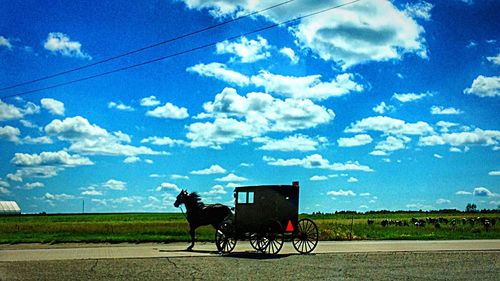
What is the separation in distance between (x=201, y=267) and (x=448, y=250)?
10.8 metres

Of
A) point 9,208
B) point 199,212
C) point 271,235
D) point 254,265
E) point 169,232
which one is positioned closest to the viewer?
point 254,265

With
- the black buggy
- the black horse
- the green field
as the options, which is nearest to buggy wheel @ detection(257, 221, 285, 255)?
the black buggy

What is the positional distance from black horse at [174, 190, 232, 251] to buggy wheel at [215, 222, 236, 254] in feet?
2.90

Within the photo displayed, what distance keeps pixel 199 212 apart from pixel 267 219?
377 centimetres

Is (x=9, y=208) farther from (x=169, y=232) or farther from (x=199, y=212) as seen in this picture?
(x=199, y=212)

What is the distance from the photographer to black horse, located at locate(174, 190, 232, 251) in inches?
941

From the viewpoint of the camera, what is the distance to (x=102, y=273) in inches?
596

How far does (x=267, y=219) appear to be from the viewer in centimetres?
2177

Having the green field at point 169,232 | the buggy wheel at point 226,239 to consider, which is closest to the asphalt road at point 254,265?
the buggy wheel at point 226,239

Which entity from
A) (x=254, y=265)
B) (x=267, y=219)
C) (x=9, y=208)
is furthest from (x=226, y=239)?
(x=9, y=208)

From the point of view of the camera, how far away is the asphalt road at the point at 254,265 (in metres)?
14.6

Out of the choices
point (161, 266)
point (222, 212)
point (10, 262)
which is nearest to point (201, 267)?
point (161, 266)

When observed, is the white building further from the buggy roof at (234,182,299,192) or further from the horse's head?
the buggy roof at (234,182,299,192)

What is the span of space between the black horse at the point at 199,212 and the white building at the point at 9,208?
126m
